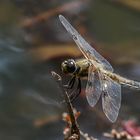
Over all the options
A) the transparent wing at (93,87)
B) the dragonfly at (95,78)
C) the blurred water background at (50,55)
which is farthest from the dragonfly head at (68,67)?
the blurred water background at (50,55)

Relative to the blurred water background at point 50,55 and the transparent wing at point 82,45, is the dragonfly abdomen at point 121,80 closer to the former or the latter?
the transparent wing at point 82,45

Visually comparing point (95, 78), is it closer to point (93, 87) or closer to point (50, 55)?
point (93, 87)

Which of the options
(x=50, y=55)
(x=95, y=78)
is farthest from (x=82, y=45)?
(x=50, y=55)

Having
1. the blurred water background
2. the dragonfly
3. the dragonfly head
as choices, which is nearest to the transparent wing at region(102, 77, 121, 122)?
the dragonfly

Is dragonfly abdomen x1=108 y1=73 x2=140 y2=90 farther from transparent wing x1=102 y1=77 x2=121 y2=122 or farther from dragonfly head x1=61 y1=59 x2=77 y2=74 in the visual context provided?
dragonfly head x1=61 y1=59 x2=77 y2=74

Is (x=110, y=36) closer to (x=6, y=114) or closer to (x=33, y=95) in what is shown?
(x=33, y=95)

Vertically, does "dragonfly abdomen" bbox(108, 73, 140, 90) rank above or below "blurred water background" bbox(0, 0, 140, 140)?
below
